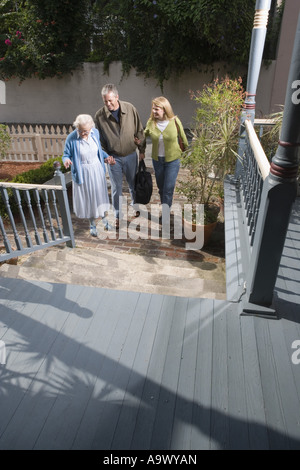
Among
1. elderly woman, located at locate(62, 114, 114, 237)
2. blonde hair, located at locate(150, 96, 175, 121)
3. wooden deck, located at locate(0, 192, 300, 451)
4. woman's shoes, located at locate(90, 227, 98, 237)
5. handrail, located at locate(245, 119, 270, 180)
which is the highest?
blonde hair, located at locate(150, 96, 175, 121)

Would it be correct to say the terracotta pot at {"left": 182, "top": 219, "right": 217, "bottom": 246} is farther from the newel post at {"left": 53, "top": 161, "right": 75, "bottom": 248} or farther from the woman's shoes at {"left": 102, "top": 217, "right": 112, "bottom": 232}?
the newel post at {"left": 53, "top": 161, "right": 75, "bottom": 248}

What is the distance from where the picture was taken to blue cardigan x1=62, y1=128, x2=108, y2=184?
390 centimetres

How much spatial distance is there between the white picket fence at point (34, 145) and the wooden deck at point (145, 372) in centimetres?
609

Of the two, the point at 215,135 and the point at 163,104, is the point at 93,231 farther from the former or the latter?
the point at 215,135

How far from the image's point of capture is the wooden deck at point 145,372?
1713mm

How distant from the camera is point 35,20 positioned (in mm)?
10438

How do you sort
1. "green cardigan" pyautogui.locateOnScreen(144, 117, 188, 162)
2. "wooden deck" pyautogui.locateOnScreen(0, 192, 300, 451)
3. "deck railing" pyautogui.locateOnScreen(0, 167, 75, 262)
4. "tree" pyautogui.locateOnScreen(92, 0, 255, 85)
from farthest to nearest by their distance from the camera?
"tree" pyautogui.locateOnScreen(92, 0, 255, 85) → "green cardigan" pyautogui.locateOnScreen(144, 117, 188, 162) → "deck railing" pyautogui.locateOnScreen(0, 167, 75, 262) → "wooden deck" pyautogui.locateOnScreen(0, 192, 300, 451)

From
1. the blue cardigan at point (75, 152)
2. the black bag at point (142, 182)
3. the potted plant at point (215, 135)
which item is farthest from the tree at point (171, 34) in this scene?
the blue cardigan at point (75, 152)

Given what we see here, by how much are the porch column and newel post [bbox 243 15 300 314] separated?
83.7 inches

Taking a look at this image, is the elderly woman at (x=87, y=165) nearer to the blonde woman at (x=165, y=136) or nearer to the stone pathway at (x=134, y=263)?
the stone pathway at (x=134, y=263)

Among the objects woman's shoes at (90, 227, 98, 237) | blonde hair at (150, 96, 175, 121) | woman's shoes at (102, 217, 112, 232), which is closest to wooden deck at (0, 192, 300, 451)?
woman's shoes at (90, 227, 98, 237)

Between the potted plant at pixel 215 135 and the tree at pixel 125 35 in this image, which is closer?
the potted plant at pixel 215 135

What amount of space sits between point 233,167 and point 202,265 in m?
1.65

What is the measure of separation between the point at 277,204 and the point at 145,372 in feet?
4.21
